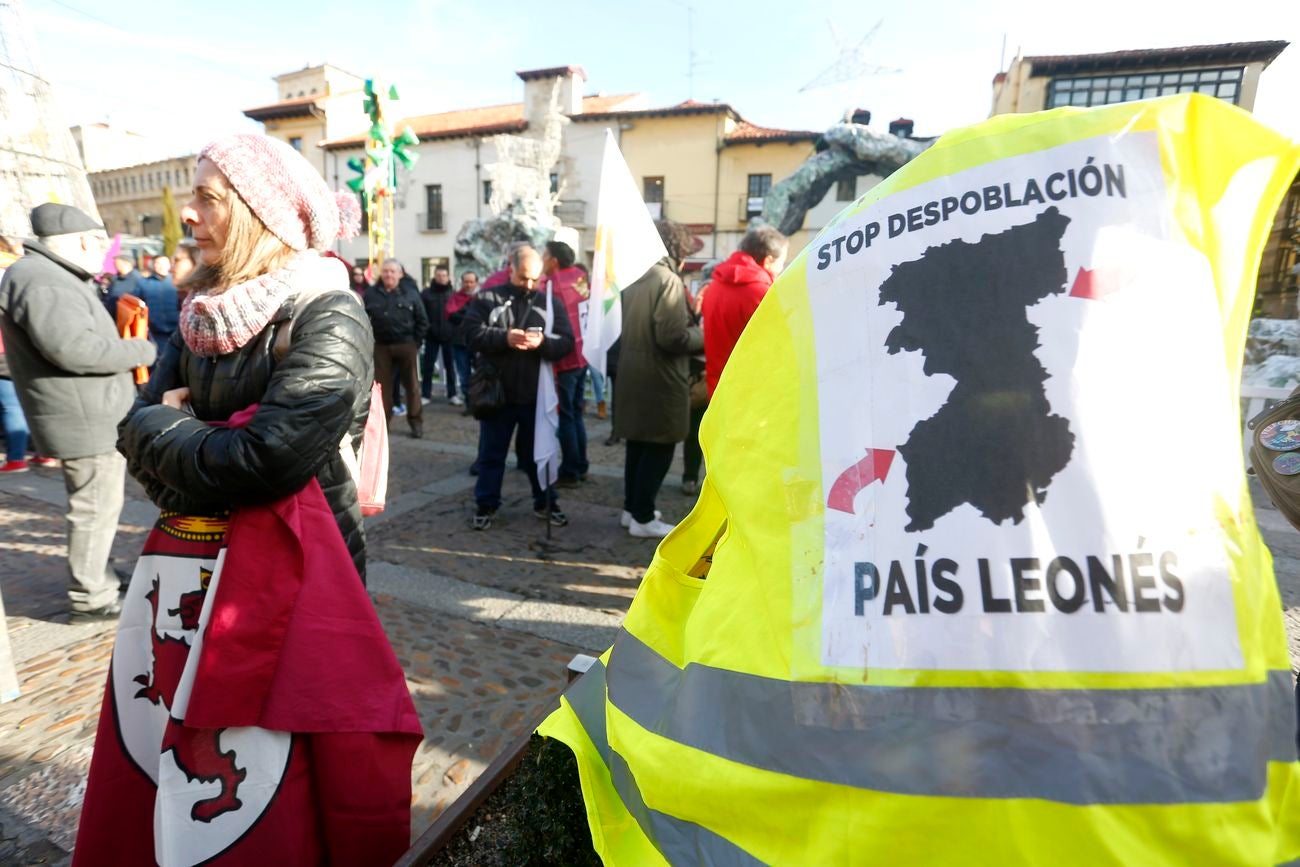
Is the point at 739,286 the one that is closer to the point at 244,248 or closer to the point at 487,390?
the point at 487,390

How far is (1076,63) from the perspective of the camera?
24.6 meters

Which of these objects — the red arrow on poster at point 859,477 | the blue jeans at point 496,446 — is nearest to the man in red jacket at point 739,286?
the blue jeans at point 496,446

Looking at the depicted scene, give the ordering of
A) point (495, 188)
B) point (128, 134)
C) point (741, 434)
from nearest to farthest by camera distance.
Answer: point (741, 434) < point (495, 188) < point (128, 134)

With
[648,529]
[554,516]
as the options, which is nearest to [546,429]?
[554,516]

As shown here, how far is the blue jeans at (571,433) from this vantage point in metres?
5.89

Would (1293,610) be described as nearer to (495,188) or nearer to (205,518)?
(205,518)

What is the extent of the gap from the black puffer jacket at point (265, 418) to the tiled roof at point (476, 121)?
3345 cm

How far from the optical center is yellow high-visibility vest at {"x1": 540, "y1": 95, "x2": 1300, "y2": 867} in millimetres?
651

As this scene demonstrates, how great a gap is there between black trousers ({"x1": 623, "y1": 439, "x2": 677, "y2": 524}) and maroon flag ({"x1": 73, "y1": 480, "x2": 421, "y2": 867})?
3.05 metres

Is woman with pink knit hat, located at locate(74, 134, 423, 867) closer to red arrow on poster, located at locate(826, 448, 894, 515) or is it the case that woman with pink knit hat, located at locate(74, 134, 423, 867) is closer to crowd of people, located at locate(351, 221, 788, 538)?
red arrow on poster, located at locate(826, 448, 894, 515)

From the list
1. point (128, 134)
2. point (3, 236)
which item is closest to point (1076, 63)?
point (3, 236)

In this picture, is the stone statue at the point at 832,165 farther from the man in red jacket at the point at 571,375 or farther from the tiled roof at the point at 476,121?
the man in red jacket at the point at 571,375

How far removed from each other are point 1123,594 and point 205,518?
1.71m

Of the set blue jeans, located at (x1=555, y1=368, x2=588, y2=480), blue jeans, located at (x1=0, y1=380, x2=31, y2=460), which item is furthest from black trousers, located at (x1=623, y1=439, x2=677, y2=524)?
blue jeans, located at (x1=0, y1=380, x2=31, y2=460)
